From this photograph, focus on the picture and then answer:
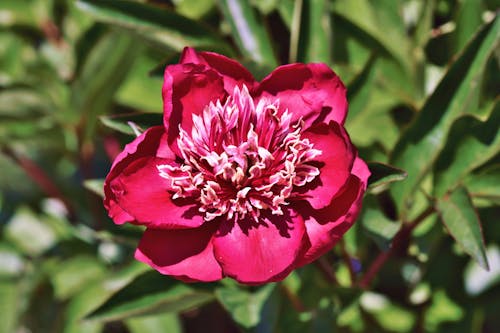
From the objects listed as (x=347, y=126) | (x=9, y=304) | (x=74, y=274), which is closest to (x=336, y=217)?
(x=347, y=126)

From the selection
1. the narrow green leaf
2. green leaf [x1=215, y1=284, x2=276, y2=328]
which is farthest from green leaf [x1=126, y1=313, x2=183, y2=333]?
the narrow green leaf

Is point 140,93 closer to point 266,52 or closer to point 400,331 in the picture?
point 266,52

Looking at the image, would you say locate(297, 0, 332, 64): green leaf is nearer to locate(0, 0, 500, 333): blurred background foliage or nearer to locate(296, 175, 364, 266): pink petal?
locate(0, 0, 500, 333): blurred background foliage

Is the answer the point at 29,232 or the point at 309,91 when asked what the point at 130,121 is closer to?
the point at 309,91

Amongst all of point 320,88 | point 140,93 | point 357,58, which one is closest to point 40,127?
A: point 140,93

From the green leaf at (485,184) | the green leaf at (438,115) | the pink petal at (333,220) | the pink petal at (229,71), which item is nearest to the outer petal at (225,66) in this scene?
the pink petal at (229,71)

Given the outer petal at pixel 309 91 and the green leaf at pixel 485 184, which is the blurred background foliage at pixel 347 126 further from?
the outer petal at pixel 309 91

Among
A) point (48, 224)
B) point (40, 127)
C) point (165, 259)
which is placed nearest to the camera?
point (165, 259)
